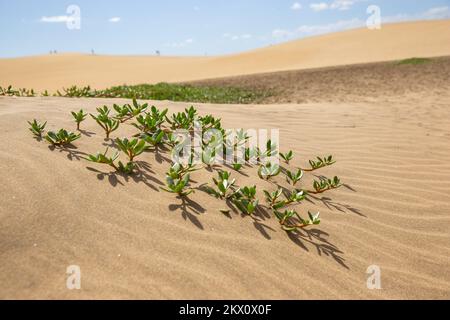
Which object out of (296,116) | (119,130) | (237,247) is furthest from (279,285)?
(296,116)

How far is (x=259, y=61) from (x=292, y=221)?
32.6m

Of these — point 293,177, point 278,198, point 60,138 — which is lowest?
point 278,198

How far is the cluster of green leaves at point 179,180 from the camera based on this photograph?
9.02 ft

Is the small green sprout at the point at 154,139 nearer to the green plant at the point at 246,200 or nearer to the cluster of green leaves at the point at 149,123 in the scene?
the cluster of green leaves at the point at 149,123

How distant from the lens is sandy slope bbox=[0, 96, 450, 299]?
201 cm

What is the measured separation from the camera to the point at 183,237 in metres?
2.39

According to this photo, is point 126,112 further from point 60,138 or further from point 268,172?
point 268,172

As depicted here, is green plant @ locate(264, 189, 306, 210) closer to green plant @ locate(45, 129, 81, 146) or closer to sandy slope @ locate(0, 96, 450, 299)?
sandy slope @ locate(0, 96, 450, 299)

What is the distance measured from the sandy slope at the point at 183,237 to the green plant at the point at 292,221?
76 millimetres

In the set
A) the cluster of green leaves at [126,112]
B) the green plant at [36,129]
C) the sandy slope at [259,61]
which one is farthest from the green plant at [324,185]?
the sandy slope at [259,61]

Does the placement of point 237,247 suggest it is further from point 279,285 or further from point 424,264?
point 424,264

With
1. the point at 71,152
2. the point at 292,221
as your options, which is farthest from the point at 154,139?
the point at 292,221

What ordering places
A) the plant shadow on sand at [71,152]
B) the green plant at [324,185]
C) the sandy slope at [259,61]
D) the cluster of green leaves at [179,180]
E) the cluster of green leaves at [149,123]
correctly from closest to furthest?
the cluster of green leaves at [179,180] < the plant shadow on sand at [71,152] < the green plant at [324,185] < the cluster of green leaves at [149,123] < the sandy slope at [259,61]

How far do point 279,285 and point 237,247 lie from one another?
39cm
